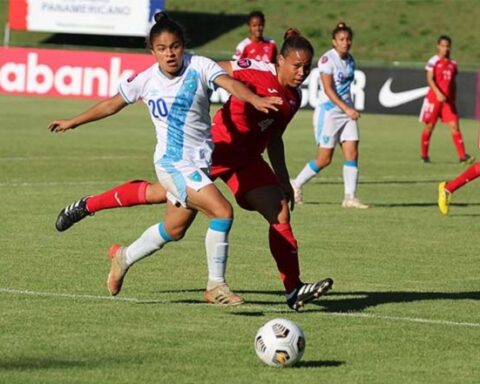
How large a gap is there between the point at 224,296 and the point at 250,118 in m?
1.29

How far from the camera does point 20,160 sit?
21766 mm

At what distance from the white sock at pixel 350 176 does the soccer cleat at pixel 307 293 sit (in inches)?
299

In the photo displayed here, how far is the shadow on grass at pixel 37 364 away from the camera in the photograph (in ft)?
24.3

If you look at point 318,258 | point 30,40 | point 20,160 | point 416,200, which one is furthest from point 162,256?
point 30,40

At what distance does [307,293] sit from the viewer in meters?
9.18

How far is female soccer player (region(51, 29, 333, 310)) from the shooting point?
9406 millimetres

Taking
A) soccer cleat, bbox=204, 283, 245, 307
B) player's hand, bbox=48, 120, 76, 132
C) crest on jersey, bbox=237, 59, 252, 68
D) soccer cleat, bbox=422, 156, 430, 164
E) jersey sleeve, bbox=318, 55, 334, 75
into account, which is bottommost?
soccer cleat, bbox=422, 156, 430, 164

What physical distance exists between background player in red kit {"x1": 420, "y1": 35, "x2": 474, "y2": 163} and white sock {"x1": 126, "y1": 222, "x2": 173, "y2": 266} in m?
15.3

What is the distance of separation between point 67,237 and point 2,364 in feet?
19.7

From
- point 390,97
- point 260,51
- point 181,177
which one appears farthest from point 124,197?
point 390,97

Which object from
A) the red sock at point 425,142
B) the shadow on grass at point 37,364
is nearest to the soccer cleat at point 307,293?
the shadow on grass at point 37,364

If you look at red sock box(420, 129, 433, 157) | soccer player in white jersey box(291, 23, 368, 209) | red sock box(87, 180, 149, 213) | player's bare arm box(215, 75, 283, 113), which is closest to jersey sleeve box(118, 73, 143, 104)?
player's bare arm box(215, 75, 283, 113)

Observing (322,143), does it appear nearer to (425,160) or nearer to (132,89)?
(425,160)

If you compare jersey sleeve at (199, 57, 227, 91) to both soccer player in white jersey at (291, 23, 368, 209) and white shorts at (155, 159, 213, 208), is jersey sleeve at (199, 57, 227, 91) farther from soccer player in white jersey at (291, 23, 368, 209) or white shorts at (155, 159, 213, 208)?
soccer player in white jersey at (291, 23, 368, 209)
